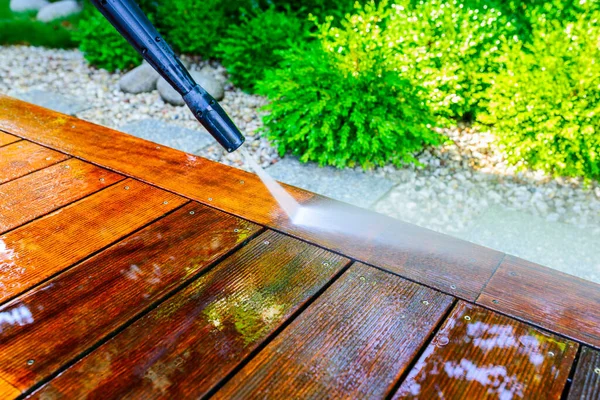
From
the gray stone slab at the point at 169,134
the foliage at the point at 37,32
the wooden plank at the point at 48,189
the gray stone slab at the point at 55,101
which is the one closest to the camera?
the wooden plank at the point at 48,189

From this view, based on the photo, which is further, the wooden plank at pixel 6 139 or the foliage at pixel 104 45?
the foliage at pixel 104 45

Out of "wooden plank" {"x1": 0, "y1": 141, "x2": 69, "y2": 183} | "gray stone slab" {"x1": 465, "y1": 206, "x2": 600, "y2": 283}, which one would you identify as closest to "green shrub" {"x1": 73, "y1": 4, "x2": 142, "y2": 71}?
"wooden plank" {"x1": 0, "y1": 141, "x2": 69, "y2": 183}

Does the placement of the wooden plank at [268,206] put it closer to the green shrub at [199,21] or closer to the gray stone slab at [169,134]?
the gray stone slab at [169,134]

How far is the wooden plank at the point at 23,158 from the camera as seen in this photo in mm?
1508

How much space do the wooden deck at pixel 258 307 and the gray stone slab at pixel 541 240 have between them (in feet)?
4.81

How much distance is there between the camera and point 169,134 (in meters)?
3.60

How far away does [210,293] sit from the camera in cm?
102

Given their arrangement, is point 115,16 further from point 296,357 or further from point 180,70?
point 296,357

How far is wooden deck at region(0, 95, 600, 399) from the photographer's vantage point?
2.76 feet

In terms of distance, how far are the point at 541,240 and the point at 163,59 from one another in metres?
2.16

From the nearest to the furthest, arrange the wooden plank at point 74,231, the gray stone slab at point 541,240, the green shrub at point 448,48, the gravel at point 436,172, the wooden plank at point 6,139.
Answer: the wooden plank at point 74,231, the wooden plank at point 6,139, the gray stone slab at point 541,240, the gravel at point 436,172, the green shrub at point 448,48

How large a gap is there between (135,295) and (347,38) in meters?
2.72

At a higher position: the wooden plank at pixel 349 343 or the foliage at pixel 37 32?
the foliage at pixel 37 32

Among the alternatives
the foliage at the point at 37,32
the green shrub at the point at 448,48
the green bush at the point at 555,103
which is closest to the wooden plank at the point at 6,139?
the green shrub at the point at 448,48
